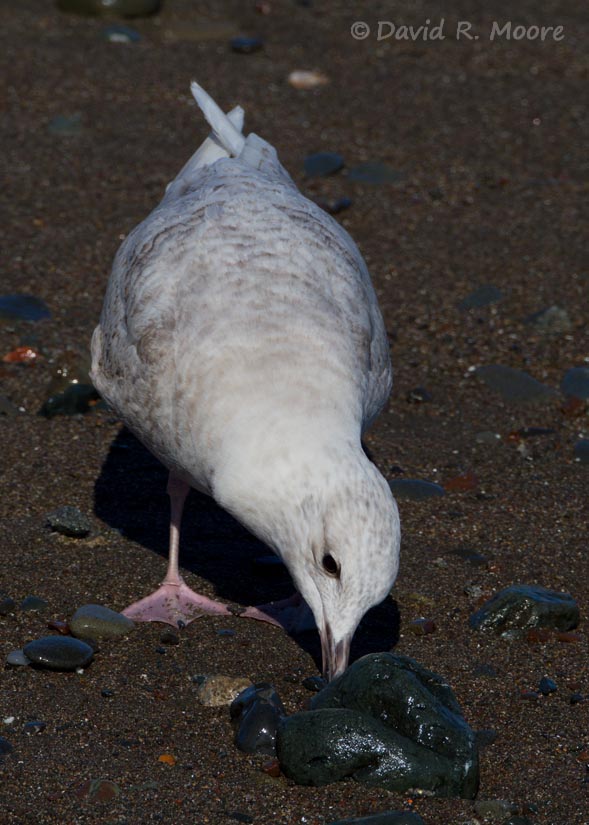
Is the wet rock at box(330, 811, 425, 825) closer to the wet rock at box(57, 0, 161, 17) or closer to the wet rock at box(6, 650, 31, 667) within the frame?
the wet rock at box(6, 650, 31, 667)

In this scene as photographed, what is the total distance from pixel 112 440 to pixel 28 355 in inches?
38.1

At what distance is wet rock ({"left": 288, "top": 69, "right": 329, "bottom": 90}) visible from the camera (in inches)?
464

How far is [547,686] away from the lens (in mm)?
5535

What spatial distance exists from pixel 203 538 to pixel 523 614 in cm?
181

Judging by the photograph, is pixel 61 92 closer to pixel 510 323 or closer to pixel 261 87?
pixel 261 87

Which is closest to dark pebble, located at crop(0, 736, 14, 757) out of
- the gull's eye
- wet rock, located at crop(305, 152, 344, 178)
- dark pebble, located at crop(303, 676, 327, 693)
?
dark pebble, located at crop(303, 676, 327, 693)

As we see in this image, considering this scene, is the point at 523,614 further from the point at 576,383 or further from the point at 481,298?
the point at 481,298

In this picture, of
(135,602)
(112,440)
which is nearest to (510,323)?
(112,440)

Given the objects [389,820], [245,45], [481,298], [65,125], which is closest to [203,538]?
[389,820]

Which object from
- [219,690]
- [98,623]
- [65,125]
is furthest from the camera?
[65,125]

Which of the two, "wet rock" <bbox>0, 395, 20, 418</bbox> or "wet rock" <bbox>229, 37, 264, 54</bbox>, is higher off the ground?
"wet rock" <bbox>229, 37, 264, 54</bbox>

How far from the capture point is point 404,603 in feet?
20.1

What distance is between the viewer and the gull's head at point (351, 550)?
4645mm

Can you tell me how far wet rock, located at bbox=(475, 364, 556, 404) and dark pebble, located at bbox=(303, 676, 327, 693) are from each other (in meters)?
3.13
